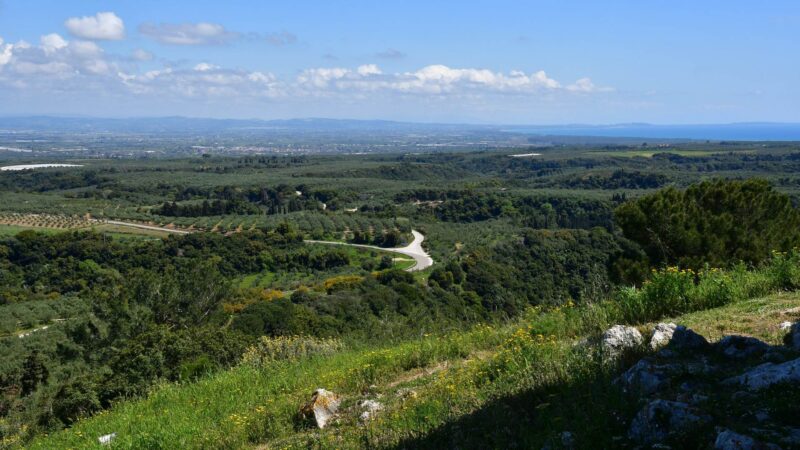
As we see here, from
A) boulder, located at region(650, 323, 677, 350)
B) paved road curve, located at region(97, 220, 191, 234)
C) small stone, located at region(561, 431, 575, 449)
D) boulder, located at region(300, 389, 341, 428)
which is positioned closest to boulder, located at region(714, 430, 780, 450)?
small stone, located at region(561, 431, 575, 449)

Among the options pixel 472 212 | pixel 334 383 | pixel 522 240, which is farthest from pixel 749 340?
pixel 472 212

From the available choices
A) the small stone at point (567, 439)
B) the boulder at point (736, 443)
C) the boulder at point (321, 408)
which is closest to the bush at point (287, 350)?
the boulder at point (321, 408)

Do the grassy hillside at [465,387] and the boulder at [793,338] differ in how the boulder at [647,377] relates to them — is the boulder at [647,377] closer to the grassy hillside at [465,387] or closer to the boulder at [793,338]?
the grassy hillside at [465,387]

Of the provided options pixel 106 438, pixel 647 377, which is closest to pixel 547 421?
pixel 647 377

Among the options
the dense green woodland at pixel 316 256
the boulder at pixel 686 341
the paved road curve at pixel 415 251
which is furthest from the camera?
the paved road curve at pixel 415 251

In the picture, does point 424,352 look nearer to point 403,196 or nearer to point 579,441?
point 579,441
